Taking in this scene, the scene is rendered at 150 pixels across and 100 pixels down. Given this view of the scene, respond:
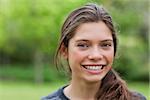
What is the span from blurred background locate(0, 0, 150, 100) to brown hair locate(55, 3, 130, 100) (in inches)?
603

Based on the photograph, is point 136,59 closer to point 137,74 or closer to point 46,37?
point 137,74

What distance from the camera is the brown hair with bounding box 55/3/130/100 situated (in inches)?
108

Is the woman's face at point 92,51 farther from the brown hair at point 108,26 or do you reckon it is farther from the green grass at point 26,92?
the green grass at point 26,92

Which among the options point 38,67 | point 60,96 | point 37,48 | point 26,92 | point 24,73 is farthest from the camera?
point 38,67

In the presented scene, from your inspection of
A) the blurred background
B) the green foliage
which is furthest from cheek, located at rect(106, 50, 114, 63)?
the green foliage

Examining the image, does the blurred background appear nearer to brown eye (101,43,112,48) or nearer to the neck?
the neck

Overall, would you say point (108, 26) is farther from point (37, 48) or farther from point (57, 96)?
point (37, 48)

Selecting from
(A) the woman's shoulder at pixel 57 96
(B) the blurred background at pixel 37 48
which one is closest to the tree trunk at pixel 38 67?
(B) the blurred background at pixel 37 48

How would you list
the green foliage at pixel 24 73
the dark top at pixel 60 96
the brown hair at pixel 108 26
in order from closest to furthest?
the brown hair at pixel 108 26, the dark top at pixel 60 96, the green foliage at pixel 24 73

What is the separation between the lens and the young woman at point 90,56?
2.65 metres

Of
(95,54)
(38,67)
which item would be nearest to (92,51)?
(95,54)

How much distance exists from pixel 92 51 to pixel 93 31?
12 centimetres

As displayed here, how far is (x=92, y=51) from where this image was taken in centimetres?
262

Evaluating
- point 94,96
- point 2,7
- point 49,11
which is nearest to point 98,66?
point 94,96
